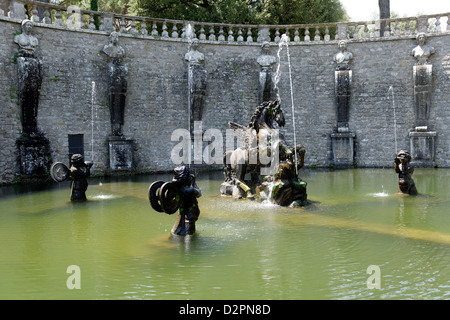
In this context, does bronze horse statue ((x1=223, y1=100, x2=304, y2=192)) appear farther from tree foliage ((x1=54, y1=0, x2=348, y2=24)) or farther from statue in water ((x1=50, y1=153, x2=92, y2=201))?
tree foliage ((x1=54, y1=0, x2=348, y2=24))

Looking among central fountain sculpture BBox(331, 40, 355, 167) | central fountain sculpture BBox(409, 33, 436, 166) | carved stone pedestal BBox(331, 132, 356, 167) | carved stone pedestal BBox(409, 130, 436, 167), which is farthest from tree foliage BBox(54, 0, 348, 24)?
carved stone pedestal BBox(409, 130, 436, 167)

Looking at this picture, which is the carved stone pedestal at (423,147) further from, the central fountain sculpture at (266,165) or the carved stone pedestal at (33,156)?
the carved stone pedestal at (33,156)

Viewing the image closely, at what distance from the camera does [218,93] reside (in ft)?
62.3

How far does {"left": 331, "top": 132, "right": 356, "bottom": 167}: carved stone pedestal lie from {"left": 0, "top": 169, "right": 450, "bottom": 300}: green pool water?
26.3ft

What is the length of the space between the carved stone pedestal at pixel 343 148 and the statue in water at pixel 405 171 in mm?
7788

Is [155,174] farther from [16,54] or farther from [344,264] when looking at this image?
[344,264]

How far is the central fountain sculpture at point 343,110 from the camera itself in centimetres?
1855

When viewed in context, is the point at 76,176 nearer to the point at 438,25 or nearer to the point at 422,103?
the point at 422,103

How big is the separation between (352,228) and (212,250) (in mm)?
2757

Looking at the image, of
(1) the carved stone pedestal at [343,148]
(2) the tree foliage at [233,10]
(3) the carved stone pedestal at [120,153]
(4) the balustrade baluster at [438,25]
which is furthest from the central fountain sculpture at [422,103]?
(3) the carved stone pedestal at [120,153]

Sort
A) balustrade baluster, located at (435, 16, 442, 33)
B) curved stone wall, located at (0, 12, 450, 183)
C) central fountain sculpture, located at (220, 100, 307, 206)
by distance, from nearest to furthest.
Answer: central fountain sculpture, located at (220, 100, 307, 206), curved stone wall, located at (0, 12, 450, 183), balustrade baluster, located at (435, 16, 442, 33)

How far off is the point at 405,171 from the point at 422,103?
27.5 ft

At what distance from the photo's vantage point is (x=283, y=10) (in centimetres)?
2244

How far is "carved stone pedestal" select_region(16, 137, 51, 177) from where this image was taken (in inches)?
566
